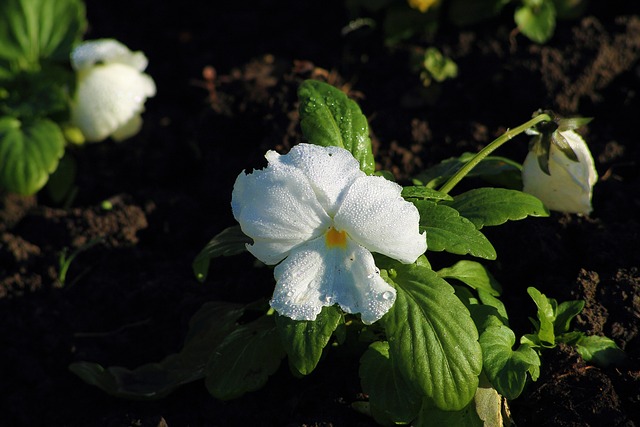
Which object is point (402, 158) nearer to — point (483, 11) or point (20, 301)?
point (483, 11)

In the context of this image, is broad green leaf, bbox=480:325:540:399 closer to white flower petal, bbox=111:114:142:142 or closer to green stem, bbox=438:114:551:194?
green stem, bbox=438:114:551:194

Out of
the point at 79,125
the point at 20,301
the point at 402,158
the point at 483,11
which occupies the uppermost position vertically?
the point at 483,11

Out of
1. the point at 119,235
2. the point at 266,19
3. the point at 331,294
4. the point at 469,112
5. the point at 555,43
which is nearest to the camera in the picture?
the point at 331,294

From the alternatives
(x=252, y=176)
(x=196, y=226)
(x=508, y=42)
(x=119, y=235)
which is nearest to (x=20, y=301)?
(x=119, y=235)

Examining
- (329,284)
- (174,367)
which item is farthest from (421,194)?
(174,367)

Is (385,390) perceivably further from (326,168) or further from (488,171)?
(488,171)

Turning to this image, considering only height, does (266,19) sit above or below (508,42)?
below

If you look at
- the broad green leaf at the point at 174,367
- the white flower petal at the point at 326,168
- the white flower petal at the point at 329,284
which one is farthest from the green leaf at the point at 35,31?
the white flower petal at the point at 329,284
